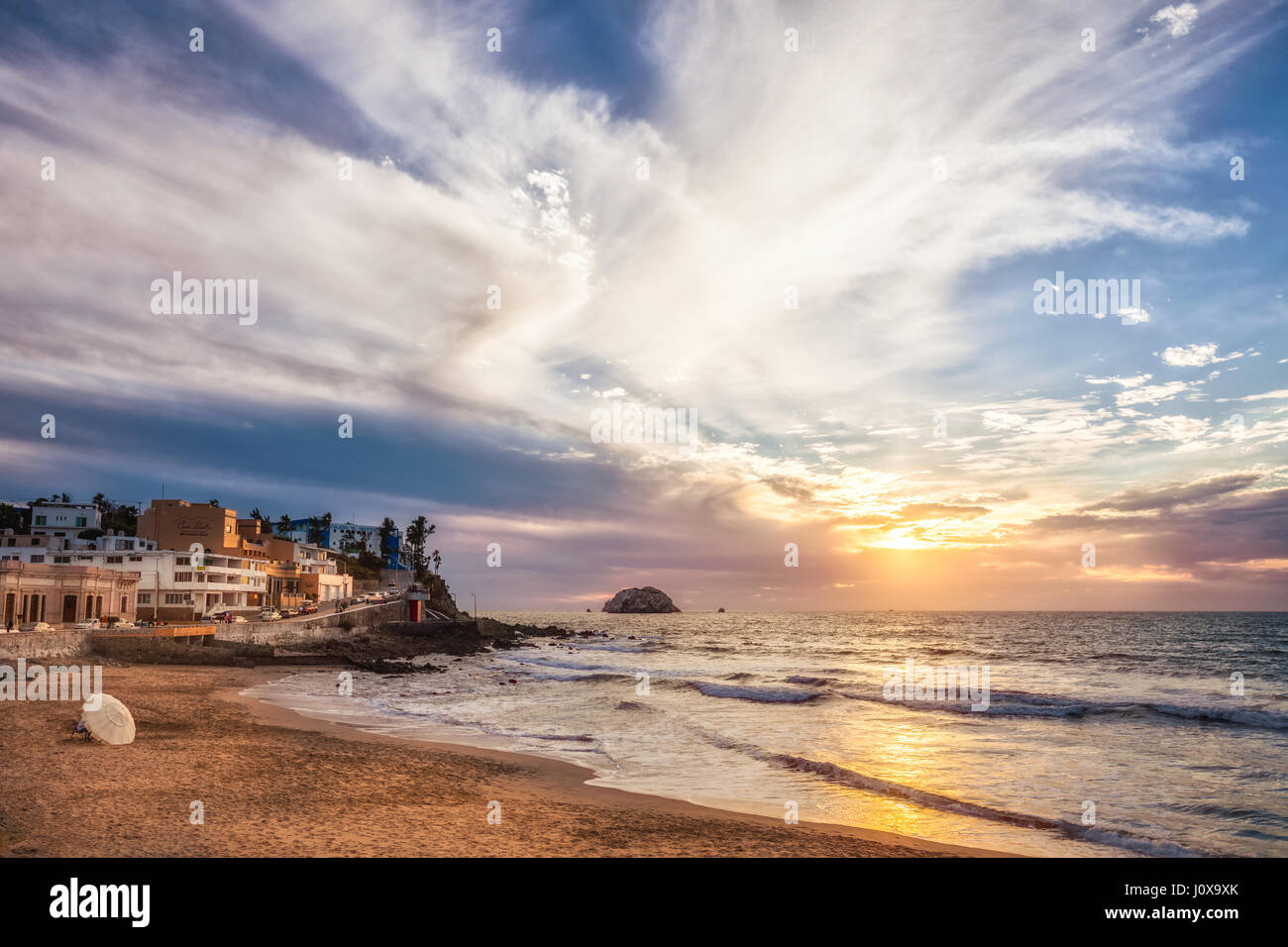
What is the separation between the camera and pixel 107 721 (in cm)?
1739

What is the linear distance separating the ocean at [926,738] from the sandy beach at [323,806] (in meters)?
2.10

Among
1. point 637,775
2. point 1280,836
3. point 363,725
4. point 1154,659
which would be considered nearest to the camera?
point 1280,836

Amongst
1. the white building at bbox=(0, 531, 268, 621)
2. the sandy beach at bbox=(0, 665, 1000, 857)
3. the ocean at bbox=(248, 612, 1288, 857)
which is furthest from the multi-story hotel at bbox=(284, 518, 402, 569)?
the sandy beach at bbox=(0, 665, 1000, 857)

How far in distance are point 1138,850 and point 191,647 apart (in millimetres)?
52589

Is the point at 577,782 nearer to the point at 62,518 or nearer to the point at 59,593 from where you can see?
the point at 59,593

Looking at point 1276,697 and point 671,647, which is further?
point 671,647

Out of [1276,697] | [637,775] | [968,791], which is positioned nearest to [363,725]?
[637,775]

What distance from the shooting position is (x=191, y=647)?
4703 cm

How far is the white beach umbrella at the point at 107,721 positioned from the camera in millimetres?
17281

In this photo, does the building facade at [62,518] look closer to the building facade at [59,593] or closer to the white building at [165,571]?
the white building at [165,571]

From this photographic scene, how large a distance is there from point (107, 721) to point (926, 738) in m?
27.1

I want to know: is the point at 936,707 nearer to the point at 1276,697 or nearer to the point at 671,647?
the point at 1276,697

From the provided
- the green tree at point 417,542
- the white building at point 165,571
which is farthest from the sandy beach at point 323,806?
the green tree at point 417,542

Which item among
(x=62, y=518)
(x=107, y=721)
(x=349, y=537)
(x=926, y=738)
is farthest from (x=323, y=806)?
(x=349, y=537)
